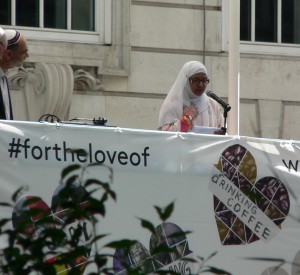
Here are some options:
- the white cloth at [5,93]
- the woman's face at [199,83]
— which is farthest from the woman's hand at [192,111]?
the white cloth at [5,93]

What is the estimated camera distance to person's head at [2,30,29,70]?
795 centimetres

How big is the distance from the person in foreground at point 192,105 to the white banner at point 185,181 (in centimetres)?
86

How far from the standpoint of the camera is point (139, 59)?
15.4 m

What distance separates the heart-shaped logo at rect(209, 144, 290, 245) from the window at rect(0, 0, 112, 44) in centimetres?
715

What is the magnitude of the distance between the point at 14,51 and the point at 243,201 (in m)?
1.60

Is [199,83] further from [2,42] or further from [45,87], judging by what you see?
[45,87]

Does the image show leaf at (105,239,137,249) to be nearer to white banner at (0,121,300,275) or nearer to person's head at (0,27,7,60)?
white banner at (0,121,300,275)

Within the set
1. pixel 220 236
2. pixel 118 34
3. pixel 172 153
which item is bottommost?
pixel 220 236

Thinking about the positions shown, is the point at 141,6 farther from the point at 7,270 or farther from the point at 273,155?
the point at 7,270

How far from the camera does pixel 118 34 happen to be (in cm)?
1525

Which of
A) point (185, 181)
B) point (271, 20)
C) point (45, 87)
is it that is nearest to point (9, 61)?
point (185, 181)

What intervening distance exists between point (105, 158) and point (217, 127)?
161cm

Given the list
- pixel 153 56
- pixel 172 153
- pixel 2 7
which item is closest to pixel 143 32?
pixel 153 56

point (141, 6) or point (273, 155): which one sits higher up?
point (141, 6)
